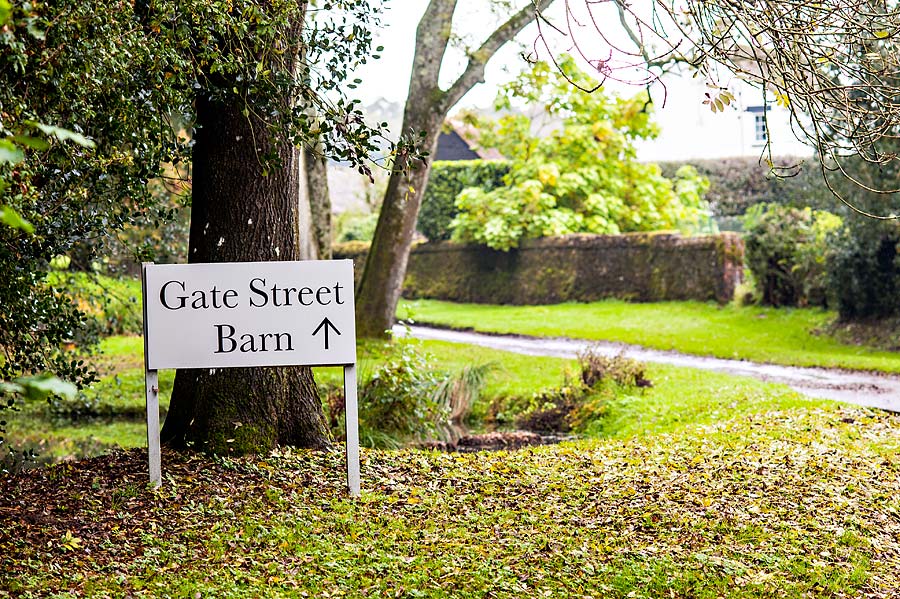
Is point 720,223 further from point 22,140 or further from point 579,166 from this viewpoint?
point 22,140

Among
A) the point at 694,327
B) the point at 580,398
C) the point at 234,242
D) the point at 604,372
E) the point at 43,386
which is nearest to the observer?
the point at 43,386

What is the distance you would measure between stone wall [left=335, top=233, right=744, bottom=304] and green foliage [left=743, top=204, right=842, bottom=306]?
1.99 metres

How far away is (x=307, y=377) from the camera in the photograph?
7.19 m

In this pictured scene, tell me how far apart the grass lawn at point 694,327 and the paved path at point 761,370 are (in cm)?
43

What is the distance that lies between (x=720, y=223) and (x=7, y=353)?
41.9 meters

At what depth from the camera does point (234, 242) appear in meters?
6.87

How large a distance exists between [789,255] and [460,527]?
16.3 meters

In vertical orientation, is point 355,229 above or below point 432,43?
below

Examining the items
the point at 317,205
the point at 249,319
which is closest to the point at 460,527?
the point at 249,319

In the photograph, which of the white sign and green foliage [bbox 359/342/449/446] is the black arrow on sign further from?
green foliage [bbox 359/342/449/446]

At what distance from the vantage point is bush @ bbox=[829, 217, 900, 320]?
16359 millimetres

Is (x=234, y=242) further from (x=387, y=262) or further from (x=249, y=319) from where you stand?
(x=387, y=262)

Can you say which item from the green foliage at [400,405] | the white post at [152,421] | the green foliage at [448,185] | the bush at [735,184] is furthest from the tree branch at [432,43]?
the bush at [735,184]

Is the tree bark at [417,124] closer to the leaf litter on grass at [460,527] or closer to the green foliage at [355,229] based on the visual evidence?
the leaf litter on grass at [460,527]
